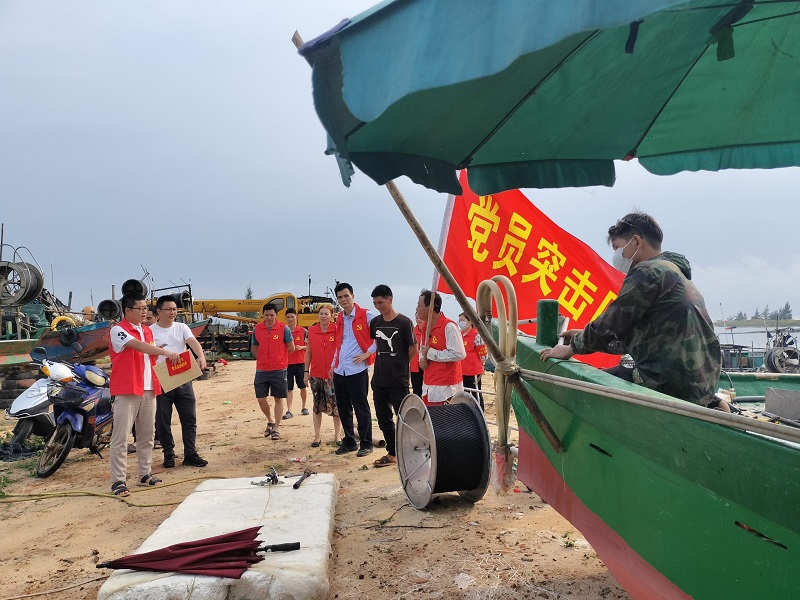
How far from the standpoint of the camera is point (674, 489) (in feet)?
6.79

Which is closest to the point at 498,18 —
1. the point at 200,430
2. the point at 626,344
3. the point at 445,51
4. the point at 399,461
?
the point at 445,51

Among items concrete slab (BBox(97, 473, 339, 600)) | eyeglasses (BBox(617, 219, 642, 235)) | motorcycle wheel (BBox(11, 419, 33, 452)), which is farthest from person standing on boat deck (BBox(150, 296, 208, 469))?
eyeglasses (BBox(617, 219, 642, 235))

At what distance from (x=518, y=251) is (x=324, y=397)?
312 cm

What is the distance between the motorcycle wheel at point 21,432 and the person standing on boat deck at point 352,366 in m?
3.59

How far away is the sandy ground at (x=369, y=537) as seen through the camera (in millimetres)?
3494

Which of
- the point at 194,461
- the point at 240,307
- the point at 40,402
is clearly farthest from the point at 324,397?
the point at 240,307

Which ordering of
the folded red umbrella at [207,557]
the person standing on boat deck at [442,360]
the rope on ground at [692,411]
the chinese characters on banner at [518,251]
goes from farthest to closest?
the chinese characters on banner at [518,251]
the person standing on boat deck at [442,360]
the folded red umbrella at [207,557]
the rope on ground at [692,411]

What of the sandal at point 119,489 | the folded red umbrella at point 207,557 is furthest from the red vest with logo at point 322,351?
the folded red umbrella at point 207,557

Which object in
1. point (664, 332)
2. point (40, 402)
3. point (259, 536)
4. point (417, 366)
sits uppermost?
point (664, 332)

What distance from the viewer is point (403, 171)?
9.46 ft

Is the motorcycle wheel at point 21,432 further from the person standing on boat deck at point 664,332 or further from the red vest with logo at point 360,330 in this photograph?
the person standing on boat deck at point 664,332

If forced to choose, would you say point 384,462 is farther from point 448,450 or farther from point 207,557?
point 207,557

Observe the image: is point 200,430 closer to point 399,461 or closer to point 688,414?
point 399,461

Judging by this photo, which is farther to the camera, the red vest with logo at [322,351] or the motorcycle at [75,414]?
the red vest with logo at [322,351]
